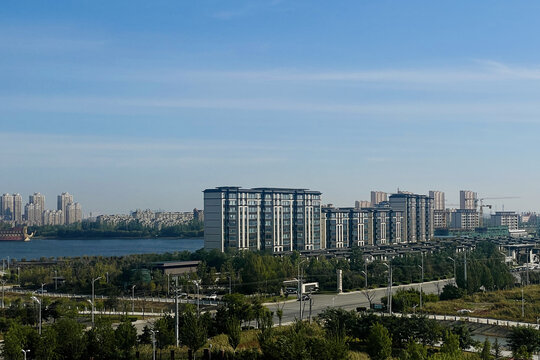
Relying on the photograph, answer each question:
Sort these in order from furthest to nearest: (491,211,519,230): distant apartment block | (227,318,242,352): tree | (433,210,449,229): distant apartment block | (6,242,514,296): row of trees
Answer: (491,211,519,230): distant apartment block < (433,210,449,229): distant apartment block < (6,242,514,296): row of trees < (227,318,242,352): tree

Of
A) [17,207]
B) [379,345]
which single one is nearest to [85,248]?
[379,345]

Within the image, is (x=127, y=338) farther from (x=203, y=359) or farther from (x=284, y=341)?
(x=284, y=341)

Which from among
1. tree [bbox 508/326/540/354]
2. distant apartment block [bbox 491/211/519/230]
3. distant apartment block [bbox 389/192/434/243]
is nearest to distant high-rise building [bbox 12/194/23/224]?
distant apartment block [bbox 491/211/519/230]

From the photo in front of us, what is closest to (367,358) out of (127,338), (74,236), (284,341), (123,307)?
(284,341)

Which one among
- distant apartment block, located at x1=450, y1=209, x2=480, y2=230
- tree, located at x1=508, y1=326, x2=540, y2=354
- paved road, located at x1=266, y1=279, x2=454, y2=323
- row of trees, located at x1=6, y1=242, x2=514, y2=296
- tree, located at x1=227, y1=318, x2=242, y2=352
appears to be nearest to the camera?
tree, located at x1=227, y1=318, x2=242, y2=352

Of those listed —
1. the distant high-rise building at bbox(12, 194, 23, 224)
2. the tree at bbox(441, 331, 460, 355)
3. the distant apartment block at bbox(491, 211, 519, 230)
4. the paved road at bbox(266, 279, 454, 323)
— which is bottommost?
the paved road at bbox(266, 279, 454, 323)

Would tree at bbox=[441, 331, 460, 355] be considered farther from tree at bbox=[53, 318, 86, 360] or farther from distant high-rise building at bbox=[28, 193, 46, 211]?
distant high-rise building at bbox=[28, 193, 46, 211]
